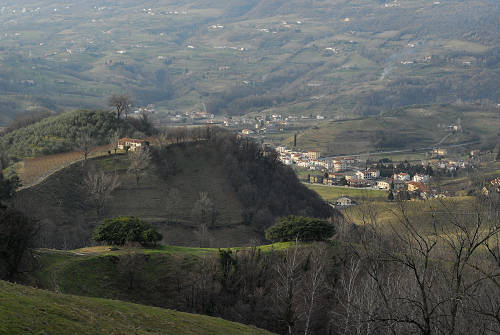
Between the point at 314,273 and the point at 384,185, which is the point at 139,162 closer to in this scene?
the point at 314,273

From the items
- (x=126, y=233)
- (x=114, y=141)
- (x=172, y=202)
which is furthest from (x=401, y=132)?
(x=126, y=233)

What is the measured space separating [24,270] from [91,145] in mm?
41705

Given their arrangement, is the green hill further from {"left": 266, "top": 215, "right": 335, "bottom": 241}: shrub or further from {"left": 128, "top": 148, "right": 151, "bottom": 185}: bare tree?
{"left": 266, "top": 215, "right": 335, "bottom": 241}: shrub

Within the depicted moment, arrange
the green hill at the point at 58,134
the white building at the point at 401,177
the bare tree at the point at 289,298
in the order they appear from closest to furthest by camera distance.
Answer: the bare tree at the point at 289,298 → the green hill at the point at 58,134 → the white building at the point at 401,177

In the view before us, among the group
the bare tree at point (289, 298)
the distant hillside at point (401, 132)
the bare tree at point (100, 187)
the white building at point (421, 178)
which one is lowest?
the bare tree at point (289, 298)

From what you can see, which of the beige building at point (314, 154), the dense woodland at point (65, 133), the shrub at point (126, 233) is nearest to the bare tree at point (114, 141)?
the dense woodland at point (65, 133)

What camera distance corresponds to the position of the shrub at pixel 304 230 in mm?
42438

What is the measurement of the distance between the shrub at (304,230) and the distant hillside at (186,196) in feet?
38.4

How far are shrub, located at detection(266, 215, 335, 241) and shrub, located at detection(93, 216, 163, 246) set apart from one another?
10147 millimetres

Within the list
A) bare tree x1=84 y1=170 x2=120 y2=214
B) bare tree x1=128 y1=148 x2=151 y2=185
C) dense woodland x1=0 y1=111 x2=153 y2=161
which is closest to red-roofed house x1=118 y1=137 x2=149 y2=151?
bare tree x1=128 y1=148 x2=151 y2=185

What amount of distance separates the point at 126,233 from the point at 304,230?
13.0 metres

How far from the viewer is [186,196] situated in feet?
210

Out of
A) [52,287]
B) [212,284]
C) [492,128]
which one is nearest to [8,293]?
[52,287]

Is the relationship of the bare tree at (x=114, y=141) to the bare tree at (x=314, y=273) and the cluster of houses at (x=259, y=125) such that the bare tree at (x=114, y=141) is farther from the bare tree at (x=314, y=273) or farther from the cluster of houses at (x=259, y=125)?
the cluster of houses at (x=259, y=125)
